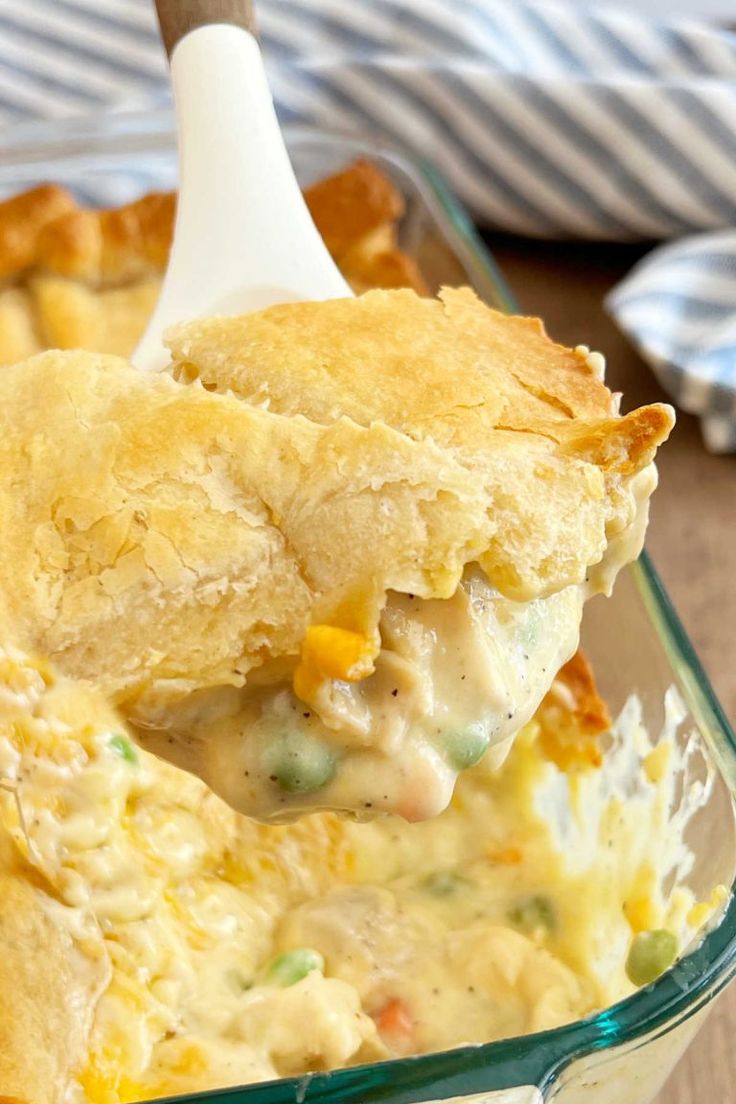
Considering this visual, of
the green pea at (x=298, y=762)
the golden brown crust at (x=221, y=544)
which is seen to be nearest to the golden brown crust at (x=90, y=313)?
the golden brown crust at (x=221, y=544)

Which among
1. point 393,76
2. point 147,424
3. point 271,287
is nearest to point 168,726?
point 147,424

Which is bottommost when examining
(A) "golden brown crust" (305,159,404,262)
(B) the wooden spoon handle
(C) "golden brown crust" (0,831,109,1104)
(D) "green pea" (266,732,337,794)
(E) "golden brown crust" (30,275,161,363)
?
(C) "golden brown crust" (0,831,109,1104)

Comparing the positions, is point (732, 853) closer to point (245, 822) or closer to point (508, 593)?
point (508, 593)

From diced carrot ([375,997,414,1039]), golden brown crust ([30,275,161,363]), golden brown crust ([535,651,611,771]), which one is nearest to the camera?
diced carrot ([375,997,414,1039])

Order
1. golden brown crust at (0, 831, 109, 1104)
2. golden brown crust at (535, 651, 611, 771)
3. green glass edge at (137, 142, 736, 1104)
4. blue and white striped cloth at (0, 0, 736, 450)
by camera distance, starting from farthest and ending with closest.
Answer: blue and white striped cloth at (0, 0, 736, 450) < golden brown crust at (535, 651, 611, 771) < golden brown crust at (0, 831, 109, 1104) < green glass edge at (137, 142, 736, 1104)

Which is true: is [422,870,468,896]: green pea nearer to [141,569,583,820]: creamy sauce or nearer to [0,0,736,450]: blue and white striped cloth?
[141,569,583,820]: creamy sauce

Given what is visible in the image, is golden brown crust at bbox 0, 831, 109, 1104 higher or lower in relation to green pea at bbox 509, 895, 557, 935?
higher

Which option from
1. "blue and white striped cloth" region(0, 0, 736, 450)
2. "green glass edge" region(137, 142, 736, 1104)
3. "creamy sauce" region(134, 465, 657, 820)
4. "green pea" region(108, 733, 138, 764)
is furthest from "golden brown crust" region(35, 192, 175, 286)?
"green glass edge" region(137, 142, 736, 1104)

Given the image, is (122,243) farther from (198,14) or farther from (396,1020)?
(396,1020)
